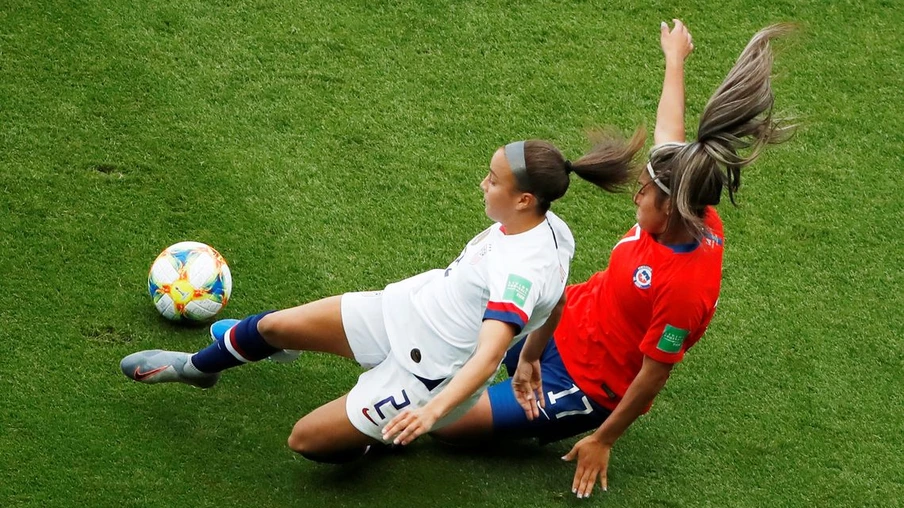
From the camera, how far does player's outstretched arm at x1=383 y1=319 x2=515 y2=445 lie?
340 centimetres

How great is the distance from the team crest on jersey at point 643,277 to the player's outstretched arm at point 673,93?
1.70 ft

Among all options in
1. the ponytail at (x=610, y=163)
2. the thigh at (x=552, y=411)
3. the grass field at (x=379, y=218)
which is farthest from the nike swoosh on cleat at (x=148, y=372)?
the ponytail at (x=610, y=163)

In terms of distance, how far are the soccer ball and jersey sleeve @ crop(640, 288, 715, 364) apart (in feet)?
6.16

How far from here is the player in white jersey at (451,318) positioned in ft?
12.0

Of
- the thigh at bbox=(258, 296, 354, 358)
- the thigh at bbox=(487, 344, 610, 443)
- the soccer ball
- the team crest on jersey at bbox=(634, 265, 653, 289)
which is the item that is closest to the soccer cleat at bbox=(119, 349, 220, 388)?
the soccer ball

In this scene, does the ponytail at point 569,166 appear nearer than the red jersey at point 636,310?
Yes

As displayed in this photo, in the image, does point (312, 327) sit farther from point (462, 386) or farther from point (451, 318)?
point (462, 386)

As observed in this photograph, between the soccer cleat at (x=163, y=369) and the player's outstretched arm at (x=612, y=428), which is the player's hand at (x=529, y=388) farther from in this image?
the soccer cleat at (x=163, y=369)

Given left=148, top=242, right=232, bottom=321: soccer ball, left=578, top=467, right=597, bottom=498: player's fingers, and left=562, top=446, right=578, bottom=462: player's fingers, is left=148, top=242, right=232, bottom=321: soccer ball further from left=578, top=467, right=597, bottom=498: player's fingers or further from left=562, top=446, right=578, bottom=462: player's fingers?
left=578, top=467, right=597, bottom=498: player's fingers

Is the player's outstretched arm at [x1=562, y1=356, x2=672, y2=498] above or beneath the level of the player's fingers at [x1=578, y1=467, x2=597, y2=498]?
above

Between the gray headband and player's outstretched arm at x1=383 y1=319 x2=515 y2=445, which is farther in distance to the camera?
the gray headband

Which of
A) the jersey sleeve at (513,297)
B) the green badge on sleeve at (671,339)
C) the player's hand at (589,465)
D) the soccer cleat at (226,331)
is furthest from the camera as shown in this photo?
the soccer cleat at (226,331)

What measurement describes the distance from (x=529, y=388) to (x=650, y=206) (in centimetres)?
98

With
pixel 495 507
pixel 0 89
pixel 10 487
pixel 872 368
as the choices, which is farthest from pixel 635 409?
A: pixel 0 89
